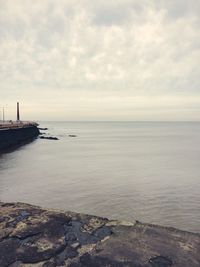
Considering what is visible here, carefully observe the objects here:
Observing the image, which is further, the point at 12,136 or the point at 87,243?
the point at 12,136

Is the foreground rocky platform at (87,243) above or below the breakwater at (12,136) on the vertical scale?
above

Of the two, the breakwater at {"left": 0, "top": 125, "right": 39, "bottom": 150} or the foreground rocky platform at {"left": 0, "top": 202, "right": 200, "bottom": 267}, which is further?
the breakwater at {"left": 0, "top": 125, "right": 39, "bottom": 150}

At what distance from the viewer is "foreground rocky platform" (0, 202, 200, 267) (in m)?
5.89

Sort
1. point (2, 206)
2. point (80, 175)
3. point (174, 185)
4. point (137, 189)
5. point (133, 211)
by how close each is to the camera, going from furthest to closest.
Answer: point (80, 175), point (174, 185), point (137, 189), point (133, 211), point (2, 206)

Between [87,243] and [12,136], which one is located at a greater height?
[87,243]

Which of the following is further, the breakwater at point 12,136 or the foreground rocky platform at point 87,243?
the breakwater at point 12,136

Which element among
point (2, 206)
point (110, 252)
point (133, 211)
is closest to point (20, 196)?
point (133, 211)

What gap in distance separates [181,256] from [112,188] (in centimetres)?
1443

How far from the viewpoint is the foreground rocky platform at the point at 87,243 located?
232 inches

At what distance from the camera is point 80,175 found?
26.1 metres

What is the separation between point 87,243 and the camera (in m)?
6.66

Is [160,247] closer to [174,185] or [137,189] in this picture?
[137,189]

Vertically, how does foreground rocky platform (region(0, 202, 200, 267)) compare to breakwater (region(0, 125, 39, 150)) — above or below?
above

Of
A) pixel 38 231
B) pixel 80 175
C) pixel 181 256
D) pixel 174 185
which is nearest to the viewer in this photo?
pixel 181 256
